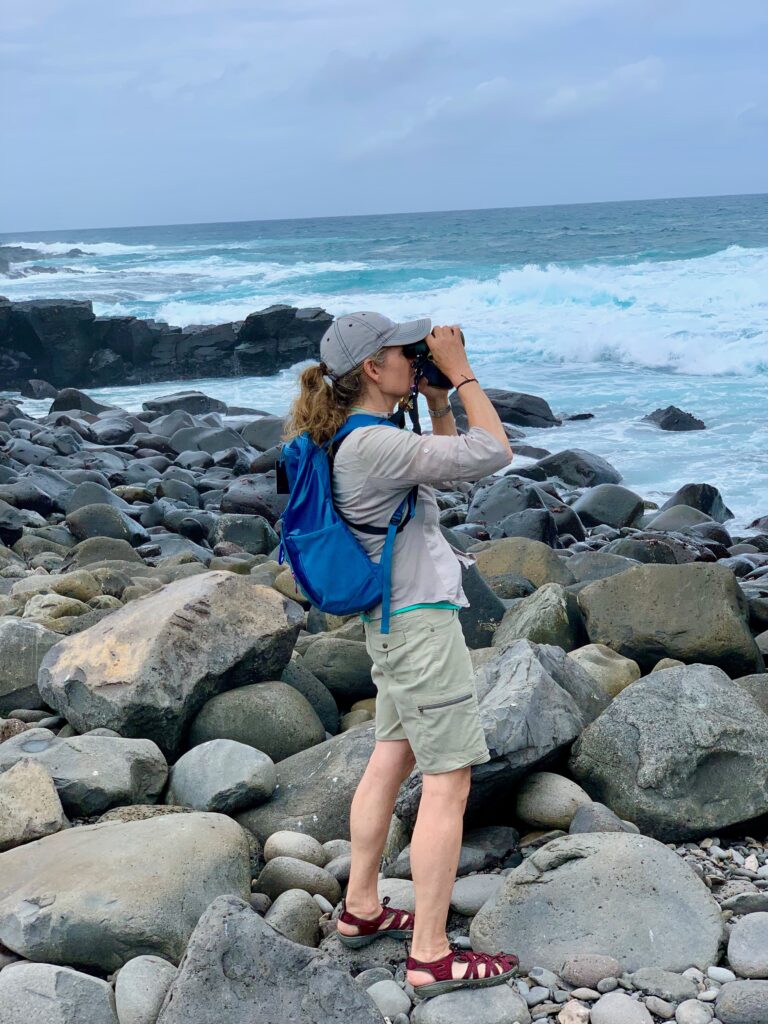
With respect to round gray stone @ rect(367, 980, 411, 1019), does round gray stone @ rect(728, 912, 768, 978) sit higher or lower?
higher

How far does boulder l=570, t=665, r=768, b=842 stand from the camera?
13.4ft

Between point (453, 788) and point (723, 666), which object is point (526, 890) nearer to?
point (453, 788)

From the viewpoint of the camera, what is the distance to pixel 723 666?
18.7 ft

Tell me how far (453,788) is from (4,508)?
27.4 feet

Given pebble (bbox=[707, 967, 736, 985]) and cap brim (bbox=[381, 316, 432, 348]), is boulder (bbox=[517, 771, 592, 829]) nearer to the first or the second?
pebble (bbox=[707, 967, 736, 985])

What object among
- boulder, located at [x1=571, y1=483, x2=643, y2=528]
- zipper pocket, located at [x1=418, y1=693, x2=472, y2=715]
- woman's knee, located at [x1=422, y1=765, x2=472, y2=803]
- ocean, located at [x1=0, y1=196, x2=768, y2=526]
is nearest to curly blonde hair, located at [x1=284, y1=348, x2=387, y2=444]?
zipper pocket, located at [x1=418, y1=693, x2=472, y2=715]

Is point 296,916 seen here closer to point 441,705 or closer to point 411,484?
point 441,705

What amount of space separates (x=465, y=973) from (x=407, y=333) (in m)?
1.74

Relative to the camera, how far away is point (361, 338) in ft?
10.2

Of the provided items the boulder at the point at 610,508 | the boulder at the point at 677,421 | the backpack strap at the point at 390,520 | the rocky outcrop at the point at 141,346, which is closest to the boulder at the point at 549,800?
the backpack strap at the point at 390,520

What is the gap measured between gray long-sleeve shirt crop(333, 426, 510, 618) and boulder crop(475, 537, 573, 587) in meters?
4.39

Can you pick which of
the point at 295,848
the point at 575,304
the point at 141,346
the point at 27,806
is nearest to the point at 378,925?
the point at 295,848

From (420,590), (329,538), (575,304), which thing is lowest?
(575,304)

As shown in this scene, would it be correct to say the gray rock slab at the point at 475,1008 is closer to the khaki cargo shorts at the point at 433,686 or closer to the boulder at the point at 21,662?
the khaki cargo shorts at the point at 433,686
